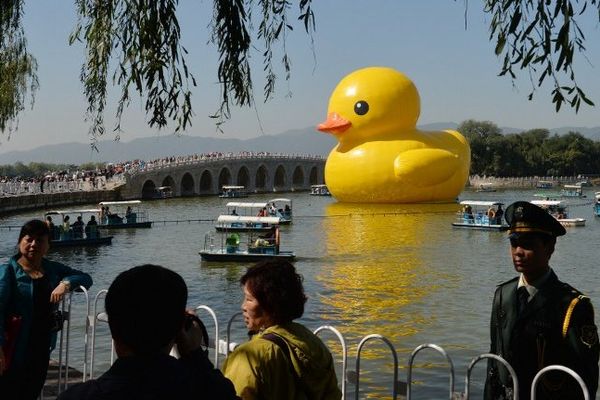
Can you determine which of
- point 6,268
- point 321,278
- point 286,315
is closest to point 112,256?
point 321,278

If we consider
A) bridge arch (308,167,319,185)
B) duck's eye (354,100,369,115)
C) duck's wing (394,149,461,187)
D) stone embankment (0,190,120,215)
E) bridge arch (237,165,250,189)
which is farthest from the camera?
bridge arch (308,167,319,185)

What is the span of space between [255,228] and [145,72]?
79.9ft

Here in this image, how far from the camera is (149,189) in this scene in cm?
5459

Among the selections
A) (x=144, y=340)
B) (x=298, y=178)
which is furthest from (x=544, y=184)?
(x=144, y=340)

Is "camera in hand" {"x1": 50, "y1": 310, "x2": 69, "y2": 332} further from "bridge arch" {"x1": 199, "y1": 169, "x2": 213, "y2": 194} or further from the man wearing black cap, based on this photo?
"bridge arch" {"x1": 199, "y1": 169, "x2": 213, "y2": 194}

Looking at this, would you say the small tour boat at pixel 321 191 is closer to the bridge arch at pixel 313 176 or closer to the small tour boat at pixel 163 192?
the small tour boat at pixel 163 192

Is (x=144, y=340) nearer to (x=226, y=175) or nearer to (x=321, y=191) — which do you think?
(x=321, y=191)

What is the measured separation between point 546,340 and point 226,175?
66.1 m

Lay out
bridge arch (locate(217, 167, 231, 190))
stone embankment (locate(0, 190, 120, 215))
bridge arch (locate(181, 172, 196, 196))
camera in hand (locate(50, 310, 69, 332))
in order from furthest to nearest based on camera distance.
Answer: bridge arch (locate(217, 167, 231, 190)) → bridge arch (locate(181, 172, 196, 196)) → stone embankment (locate(0, 190, 120, 215)) → camera in hand (locate(50, 310, 69, 332))

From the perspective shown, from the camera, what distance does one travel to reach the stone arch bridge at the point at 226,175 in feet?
175

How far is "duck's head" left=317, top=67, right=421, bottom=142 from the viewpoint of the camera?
35656 mm

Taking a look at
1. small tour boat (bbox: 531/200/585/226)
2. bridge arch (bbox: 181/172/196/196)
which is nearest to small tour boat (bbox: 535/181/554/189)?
bridge arch (bbox: 181/172/196/196)

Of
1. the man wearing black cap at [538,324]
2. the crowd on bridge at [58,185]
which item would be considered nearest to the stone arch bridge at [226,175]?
the crowd on bridge at [58,185]

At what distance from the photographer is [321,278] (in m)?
16.7
